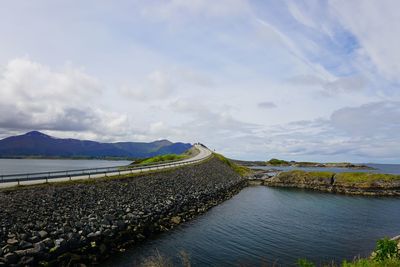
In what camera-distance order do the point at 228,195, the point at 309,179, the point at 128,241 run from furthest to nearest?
the point at 309,179, the point at 228,195, the point at 128,241

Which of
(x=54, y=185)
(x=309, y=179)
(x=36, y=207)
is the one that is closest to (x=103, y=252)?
(x=36, y=207)

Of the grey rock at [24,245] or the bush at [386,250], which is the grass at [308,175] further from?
the grey rock at [24,245]

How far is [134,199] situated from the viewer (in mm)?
33688

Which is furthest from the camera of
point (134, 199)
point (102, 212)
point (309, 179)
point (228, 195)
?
point (309, 179)

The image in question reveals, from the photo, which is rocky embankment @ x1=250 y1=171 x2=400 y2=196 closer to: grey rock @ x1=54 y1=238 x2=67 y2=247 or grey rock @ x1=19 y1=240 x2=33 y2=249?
grey rock @ x1=54 y1=238 x2=67 y2=247

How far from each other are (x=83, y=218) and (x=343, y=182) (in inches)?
2617

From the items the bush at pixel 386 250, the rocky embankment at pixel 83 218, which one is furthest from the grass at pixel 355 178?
the bush at pixel 386 250

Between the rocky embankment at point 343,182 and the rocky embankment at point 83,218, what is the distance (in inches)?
1706

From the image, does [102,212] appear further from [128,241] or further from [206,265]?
[206,265]

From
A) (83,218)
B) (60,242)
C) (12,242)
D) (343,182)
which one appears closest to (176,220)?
(83,218)

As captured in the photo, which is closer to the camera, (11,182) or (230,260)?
(230,260)

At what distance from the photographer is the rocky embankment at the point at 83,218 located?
19.1 m

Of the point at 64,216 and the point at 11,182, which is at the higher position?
the point at 11,182

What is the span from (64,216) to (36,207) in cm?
230
